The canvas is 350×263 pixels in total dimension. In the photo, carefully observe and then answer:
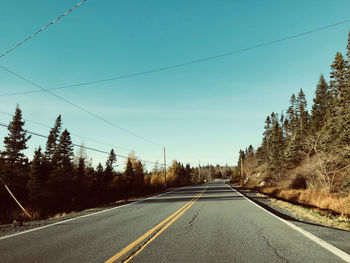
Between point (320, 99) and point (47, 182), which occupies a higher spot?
point (320, 99)

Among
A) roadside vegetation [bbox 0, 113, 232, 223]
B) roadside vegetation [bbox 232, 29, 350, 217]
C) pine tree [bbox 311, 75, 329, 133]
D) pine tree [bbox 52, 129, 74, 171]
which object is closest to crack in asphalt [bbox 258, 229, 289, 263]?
roadside vegetation [bbox 232, 29, 350, 217]

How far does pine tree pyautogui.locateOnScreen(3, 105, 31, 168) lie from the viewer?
36250 mm

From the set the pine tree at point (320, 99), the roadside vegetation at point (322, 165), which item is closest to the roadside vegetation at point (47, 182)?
the roadside vegetation at point (322, 165)

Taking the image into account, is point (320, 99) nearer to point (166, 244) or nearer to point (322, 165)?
point (322, 165)

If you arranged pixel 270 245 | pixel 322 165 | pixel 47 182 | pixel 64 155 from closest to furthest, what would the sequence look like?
pixel 270 245 → pixel 322 165 → pixel 47 182 → pixel 64 155

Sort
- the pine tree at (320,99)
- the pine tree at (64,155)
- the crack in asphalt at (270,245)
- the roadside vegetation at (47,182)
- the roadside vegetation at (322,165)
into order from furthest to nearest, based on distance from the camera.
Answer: the pine tree at (320,99), the pine tree at (64,155), the roadside vegetation at (47,182), the roadside vegetation at (322,165), the crack in asphalt at (270,245)

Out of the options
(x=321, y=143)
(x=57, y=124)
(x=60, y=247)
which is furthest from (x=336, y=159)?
(x=57, y=124)

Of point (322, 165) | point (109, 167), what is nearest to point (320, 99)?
point (322, 165)

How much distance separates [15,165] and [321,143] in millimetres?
46156

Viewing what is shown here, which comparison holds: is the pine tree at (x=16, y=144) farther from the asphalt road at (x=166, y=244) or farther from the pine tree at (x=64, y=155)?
the asphalt road at (x=166, y=244)

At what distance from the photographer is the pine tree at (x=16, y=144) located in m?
36.2

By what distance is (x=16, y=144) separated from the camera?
37312 millimetres

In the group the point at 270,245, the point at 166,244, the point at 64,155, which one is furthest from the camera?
the point at 64,155

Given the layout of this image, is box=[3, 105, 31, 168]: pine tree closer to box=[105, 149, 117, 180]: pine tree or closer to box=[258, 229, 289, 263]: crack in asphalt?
box=[105, 149, 117, 180]: pine tree
